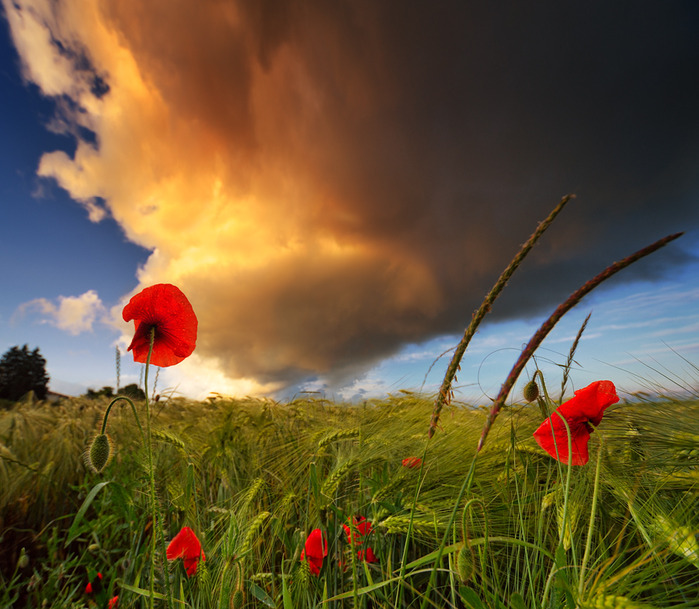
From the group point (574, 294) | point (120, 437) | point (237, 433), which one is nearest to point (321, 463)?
point (237, 433)

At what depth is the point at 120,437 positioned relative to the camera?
2922 millimetres

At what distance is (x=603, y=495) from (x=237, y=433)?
171 centimetres

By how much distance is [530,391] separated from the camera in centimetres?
94

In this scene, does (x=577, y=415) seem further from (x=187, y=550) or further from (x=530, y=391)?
(x=187, y=550)

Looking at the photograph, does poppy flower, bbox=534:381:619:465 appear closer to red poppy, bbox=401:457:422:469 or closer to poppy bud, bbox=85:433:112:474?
red poppy, bbox=401:457:422:469

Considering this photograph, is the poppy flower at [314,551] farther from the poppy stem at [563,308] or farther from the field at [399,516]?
the poppy stem at [563,308]

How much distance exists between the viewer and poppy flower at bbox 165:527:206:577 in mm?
1121

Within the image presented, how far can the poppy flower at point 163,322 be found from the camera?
1.04 metres

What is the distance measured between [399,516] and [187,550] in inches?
25.7

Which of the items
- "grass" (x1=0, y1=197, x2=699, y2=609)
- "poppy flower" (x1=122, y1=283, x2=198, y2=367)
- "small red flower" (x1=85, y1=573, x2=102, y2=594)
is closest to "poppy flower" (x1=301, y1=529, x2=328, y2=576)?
"grass" (x1=0, y1=197, x2=699, y2=609)

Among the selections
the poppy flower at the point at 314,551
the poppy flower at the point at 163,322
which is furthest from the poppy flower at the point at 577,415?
the poppy flower at the point at 163,322

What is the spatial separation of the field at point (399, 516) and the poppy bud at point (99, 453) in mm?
132

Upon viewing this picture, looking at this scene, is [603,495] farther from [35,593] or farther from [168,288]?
[35,593]

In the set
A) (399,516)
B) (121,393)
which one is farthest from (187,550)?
(121,393)
